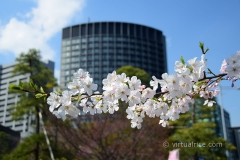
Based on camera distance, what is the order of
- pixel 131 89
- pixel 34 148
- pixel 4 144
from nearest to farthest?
pixel 131 89 → pixel 34 148 → pixel 4 144

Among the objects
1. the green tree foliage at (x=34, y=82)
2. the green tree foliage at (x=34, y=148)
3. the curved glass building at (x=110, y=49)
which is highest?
the curved glass building at (x=110, y=49)

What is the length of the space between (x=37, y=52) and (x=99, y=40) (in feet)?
144

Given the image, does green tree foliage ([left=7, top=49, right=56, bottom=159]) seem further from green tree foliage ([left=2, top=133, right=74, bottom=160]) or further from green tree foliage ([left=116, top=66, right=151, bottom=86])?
green tree foliage ([left=116, top=66, right=151, bottom=86])

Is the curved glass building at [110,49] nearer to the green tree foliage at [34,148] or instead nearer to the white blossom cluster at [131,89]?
the green tree foliage at [34,148]

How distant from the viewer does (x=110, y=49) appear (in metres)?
54.2

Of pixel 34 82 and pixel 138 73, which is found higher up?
pixel 138 73

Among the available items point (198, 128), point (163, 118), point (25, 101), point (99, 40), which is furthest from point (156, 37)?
point (163, 118)

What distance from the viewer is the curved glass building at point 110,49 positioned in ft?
176

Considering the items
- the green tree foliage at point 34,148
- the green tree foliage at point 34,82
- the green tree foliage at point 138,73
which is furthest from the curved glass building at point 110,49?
the green tree foliage at point 34,148

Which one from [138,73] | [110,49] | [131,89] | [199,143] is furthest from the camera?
[110,49]

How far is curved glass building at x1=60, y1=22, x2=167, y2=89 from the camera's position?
176 ft

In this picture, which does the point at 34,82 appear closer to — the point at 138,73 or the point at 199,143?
the point at 199,143

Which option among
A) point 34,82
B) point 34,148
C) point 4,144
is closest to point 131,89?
point 34,148

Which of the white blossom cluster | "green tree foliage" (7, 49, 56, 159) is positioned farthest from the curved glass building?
the white blossom cluster
